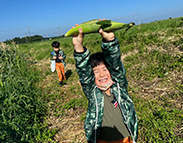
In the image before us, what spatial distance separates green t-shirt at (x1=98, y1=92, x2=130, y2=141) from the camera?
Answer: 201cm

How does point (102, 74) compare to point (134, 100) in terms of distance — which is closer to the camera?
point (102, 74)

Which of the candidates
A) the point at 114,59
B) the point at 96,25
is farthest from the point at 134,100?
the point at 96,25

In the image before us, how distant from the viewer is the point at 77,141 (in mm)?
3625

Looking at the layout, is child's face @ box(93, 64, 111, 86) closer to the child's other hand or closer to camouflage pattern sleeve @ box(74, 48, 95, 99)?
camouflage pattern sleeve @ box(74, 48, 95, 99)

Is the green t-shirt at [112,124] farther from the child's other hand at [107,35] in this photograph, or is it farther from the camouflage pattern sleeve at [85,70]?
the child's other hand at [107,35]

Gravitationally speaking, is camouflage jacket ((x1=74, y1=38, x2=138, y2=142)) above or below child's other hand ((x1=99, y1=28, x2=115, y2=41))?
below

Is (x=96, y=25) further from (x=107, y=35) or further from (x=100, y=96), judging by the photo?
(x=100, y=96)

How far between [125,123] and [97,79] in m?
0.72

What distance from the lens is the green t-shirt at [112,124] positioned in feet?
6.58

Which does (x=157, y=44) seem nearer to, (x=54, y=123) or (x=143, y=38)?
(x=143, y=38)

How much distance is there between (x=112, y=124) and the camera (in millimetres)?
2002

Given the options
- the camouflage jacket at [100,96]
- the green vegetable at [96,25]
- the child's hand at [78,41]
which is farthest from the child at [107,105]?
the green vegetable at [96,25]

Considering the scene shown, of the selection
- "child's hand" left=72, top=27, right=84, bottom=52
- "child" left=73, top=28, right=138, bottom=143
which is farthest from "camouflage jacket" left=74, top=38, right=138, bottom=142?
"child's hand" left=72, top=27, right=84, bottom=52

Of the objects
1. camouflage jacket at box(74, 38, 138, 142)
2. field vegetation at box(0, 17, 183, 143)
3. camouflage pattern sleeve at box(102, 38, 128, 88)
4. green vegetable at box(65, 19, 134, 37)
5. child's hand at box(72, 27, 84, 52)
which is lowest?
field vegetation at box(0, 17, 183, 143)
